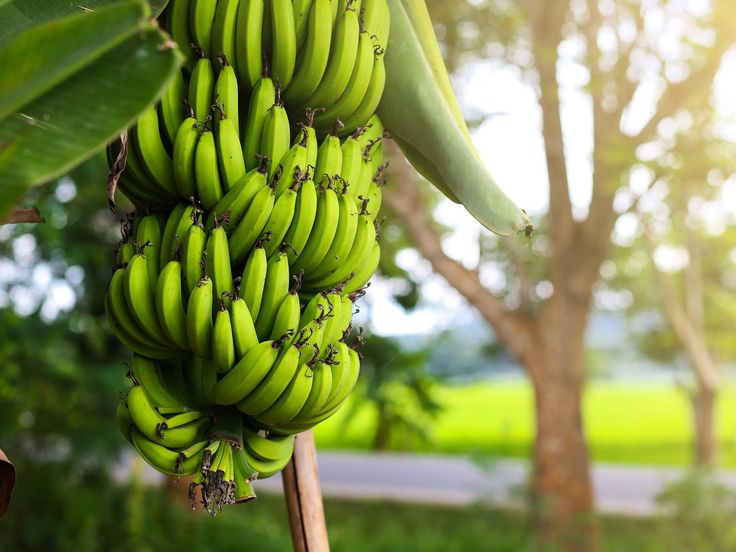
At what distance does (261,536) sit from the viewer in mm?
5461

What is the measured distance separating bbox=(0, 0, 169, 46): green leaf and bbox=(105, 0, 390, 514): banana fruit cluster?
16 centimetres

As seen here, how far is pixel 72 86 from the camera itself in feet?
2.24

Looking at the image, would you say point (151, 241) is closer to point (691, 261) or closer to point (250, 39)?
point (250, 39)

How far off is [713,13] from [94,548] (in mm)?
5110

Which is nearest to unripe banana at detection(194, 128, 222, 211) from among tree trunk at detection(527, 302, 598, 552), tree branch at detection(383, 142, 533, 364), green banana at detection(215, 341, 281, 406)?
green banana at detection(215, 341, 281, 406)

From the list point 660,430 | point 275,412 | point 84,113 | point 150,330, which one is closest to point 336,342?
point 275,412

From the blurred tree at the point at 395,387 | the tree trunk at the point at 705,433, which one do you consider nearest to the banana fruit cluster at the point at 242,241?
the blurred tree at the point at 395,387

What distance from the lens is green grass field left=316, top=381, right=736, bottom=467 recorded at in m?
16.7

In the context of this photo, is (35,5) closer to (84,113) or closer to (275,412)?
(84,113)

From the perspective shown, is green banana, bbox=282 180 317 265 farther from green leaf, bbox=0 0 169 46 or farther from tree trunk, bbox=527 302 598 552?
tree trunk, bbox=527 302 598 552

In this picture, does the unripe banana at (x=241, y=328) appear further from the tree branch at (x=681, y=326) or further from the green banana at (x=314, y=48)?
the tree branch at (x=681, y=326)

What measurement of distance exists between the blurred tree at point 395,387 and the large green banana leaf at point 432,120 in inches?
95.7

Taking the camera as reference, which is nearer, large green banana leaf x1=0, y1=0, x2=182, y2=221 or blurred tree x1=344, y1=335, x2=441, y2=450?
large green banana leaf x1=0, y1=0, x2=182, y2=221

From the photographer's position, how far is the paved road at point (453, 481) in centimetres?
667
